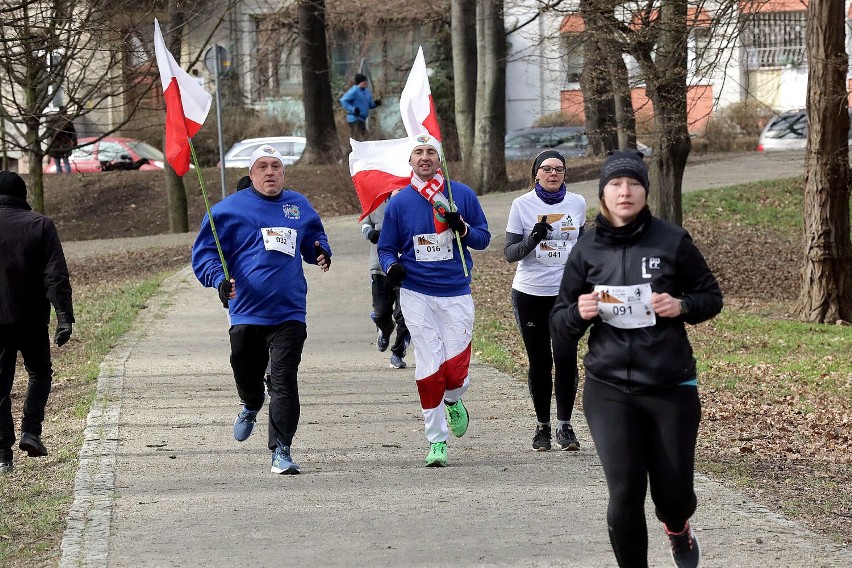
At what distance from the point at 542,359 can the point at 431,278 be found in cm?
90

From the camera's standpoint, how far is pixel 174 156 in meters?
8.10

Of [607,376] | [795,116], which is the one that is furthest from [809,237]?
[795,116]

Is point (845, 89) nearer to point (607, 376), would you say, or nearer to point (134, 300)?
point (134, 300)

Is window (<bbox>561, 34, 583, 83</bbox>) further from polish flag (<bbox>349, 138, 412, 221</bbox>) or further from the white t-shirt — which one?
the white t-shirt

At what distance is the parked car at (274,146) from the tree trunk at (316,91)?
48.0 inches

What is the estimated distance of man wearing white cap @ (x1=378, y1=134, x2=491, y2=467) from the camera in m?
7.67

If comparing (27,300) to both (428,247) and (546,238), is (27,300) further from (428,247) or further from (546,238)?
(546,238)

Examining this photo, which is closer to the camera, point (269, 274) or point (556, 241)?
point (269, 274)

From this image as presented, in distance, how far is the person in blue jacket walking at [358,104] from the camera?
25484 mm

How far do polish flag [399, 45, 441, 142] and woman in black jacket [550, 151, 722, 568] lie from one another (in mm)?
3491

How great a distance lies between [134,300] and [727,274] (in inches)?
326

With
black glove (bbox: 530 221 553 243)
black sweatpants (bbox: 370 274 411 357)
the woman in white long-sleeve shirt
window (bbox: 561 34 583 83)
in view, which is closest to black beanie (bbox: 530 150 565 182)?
the woman in white long-sleeve shirt

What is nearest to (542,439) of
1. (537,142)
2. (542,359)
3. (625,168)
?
(542,359)

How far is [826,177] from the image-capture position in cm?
1439
